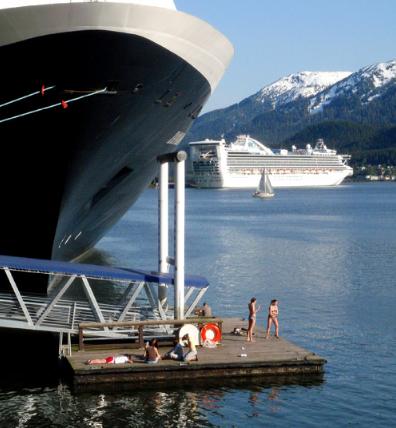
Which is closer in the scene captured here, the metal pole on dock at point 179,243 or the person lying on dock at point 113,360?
the person lying on dock at point 113,360

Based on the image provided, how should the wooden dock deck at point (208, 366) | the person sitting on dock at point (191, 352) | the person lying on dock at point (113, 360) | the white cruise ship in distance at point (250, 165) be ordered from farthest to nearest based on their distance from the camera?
the white cruise ship in distance at point (250, 165)
the person sitting on dock at point (191, 352)
the person lying on dock at point (113, 360)
the wooden dock deck at point (208, 366)

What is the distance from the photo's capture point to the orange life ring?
61.0 feet

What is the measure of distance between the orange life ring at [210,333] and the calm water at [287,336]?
1.65 metres

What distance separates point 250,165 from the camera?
174750mm

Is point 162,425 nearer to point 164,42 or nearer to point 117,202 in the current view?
point 164,42

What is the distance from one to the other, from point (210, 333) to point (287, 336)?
4678 mm

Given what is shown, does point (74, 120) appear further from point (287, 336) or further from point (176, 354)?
point (287, 336)

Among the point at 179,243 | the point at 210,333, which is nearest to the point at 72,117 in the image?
the point at 179,243

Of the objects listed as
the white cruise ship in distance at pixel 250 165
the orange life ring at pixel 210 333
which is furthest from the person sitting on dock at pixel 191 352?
the white cruise ship in distance at pixel 250 165

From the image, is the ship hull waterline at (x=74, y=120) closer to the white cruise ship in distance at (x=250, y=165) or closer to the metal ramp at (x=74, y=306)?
the metal ramp at (x=74, y=306)

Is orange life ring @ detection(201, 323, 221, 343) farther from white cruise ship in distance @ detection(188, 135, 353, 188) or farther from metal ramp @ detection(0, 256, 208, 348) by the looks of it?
white cruise ship in distance @ detection(188, 135, 353, 188)

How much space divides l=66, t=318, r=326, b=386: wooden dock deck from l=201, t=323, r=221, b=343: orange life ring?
0.20 m

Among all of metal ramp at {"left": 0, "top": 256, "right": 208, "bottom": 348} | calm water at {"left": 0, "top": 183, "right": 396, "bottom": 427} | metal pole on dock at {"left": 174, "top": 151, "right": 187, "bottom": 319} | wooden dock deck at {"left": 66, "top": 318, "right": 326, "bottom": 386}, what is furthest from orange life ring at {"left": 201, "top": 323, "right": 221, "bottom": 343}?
calm water at {"left": 0, "top": 183, "right": 396, "bottom": 427}

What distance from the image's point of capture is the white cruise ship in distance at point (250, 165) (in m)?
170
